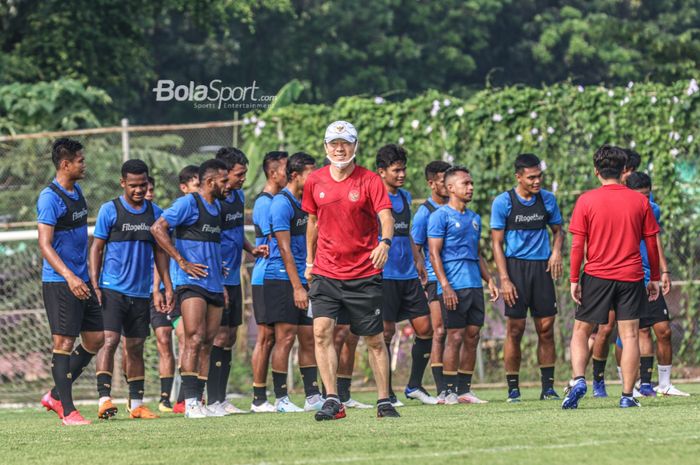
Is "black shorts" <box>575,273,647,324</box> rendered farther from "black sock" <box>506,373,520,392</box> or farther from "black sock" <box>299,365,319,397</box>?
"black sock" <box>299,365,319,397</box>

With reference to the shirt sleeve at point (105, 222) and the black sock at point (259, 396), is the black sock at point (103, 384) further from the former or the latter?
the black sock at point (259, 396)

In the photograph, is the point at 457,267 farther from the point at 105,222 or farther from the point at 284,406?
the point at 105,222

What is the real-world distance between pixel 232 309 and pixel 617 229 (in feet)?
12.9

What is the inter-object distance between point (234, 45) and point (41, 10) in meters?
14.5

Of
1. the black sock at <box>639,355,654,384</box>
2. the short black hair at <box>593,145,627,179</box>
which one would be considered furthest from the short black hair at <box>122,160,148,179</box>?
the black sock at <box>639,355,654,384</box>

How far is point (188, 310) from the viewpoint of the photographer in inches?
467

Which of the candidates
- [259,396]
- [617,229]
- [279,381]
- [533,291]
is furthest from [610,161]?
[259,396]

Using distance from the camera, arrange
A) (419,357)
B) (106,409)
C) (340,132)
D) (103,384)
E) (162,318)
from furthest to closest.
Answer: (162,318) < (419,357) < (103,384) < (106,409) < (340,132)

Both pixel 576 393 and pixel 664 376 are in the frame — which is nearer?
pixel 576 393

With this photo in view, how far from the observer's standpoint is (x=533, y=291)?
42.7ft

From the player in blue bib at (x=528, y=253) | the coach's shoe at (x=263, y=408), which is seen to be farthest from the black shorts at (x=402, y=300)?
the coach's shoe at (x=263, y=408)

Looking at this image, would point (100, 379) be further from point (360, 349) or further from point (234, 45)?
point (234, 45)

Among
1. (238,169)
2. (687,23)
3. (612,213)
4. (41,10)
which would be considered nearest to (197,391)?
(238,169)

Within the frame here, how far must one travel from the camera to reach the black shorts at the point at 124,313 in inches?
491
